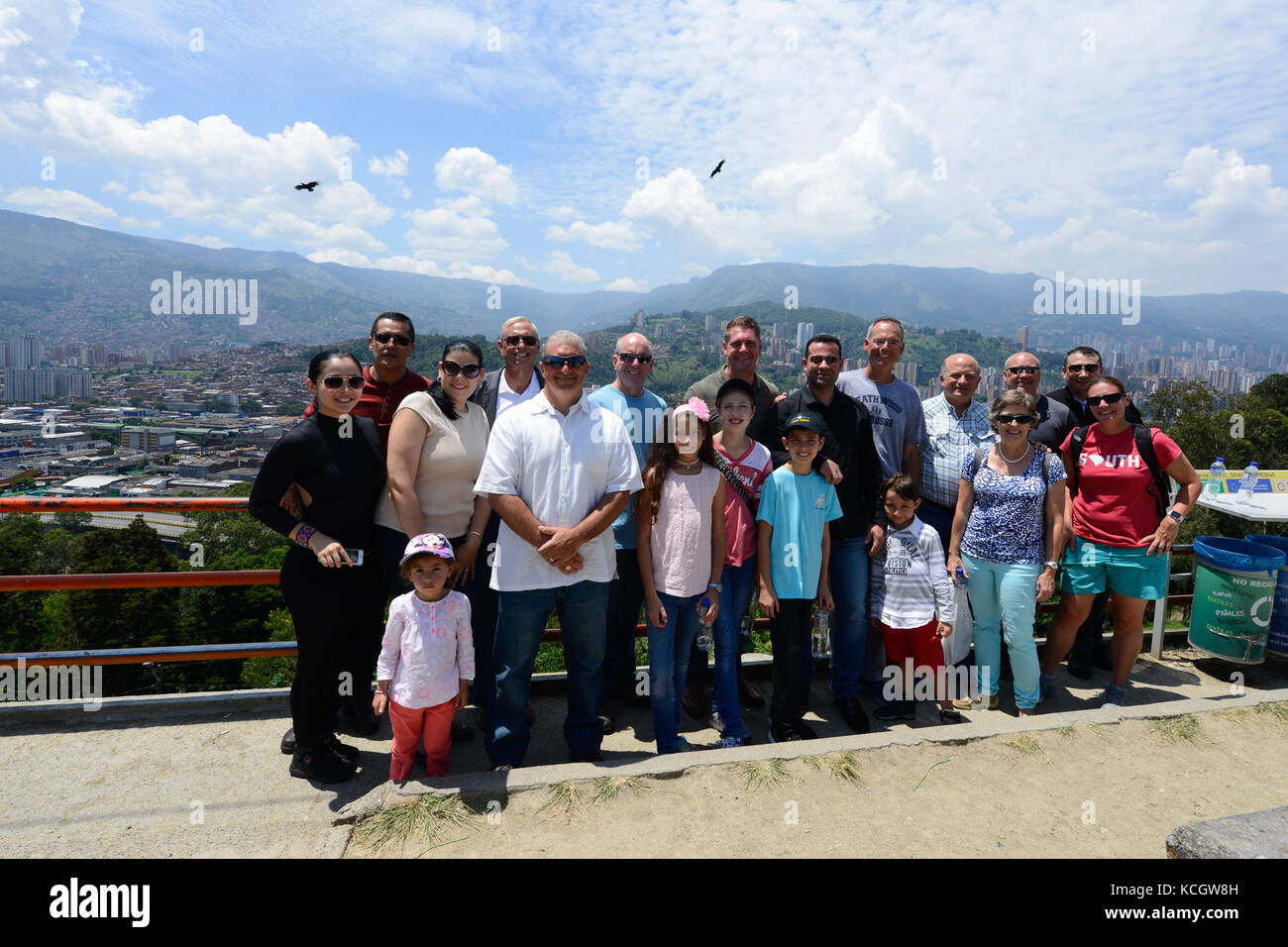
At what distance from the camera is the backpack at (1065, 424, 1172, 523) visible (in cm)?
434

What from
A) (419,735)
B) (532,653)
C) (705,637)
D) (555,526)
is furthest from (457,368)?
(705,637)

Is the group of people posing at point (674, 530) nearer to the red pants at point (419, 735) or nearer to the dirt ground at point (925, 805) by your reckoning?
the red pants at point (419, 735)

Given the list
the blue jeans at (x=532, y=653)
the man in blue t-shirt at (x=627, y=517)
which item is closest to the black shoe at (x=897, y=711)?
the man in blue t-shirt at (x=627, y=517)

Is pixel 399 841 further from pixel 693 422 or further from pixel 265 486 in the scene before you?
pixel 693 422

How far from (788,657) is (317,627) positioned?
2.59 m

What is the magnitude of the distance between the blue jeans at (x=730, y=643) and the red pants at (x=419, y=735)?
155 cm

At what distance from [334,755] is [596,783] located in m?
1.41

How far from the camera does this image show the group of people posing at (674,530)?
322cm

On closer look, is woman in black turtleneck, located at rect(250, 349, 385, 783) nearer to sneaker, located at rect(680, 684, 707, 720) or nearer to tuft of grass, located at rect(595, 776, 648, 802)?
tuft of grass, located at rect(595, 776, 648, 802)

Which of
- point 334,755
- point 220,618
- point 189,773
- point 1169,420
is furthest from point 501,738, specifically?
point 1169,420

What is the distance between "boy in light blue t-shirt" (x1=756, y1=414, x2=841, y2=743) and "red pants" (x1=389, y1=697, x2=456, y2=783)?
1.85 m

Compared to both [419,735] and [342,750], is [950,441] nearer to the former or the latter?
[419,735]

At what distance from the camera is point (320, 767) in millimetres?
3283

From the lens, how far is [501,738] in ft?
11.1
